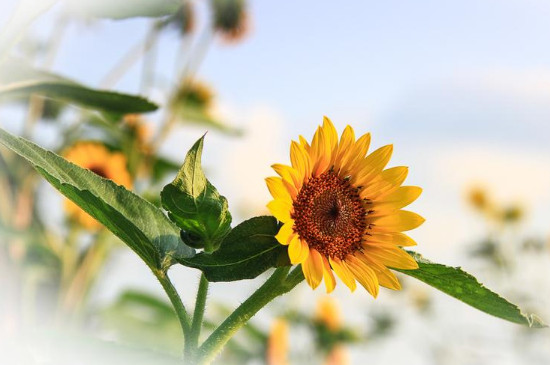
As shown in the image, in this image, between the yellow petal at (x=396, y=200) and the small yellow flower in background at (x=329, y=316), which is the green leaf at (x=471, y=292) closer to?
the yellow petal at (x=396, y=200)

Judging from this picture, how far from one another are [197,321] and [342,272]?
0.07 m

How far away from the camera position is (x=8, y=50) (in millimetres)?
328

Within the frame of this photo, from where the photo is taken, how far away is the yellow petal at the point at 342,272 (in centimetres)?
28

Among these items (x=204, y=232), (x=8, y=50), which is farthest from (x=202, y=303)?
(x=8, y=50)

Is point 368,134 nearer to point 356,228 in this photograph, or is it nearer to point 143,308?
point 356,228

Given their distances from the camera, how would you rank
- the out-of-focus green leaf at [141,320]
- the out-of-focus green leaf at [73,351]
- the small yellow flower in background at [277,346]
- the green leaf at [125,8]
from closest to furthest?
the out-of-focus green leaf at [73,351] < the green leaf at [125,8] < the small yellow flower in background at [277,346] < the out-of-focus green leaf at [141,320]

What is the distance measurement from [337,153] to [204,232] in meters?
0.08

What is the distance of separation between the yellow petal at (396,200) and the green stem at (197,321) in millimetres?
77

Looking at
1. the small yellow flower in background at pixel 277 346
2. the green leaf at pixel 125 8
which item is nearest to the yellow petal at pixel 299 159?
the green leaf at pixel 125 8

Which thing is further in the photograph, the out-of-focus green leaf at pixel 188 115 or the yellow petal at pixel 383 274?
the out-of-focus green leaf at pixel 188 115

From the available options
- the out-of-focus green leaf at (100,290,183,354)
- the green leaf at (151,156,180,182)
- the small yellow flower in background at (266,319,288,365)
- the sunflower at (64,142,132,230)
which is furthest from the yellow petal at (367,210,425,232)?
the green leaf at (151,156,180,182)

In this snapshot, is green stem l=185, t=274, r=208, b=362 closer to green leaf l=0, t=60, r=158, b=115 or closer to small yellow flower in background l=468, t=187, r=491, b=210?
green leaf l=0, t=60, r=158, b=115

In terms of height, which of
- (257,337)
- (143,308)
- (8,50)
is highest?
(143,308)

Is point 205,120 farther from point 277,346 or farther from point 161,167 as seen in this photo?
point 277,346
